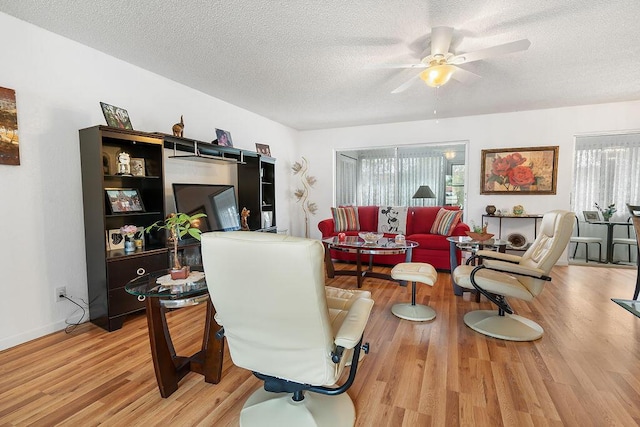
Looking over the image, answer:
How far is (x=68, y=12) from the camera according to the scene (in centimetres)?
223

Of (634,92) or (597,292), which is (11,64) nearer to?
(597,292)

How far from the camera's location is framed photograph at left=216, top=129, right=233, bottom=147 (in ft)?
13.2

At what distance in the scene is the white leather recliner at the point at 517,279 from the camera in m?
2.34

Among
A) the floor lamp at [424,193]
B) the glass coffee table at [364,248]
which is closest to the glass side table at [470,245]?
the glass coffee table at [364,248]

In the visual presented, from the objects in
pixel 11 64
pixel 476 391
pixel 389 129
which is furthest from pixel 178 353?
pixel 389 129

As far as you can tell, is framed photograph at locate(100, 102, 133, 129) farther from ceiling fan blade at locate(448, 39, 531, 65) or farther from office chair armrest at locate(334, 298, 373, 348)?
ceiling fan blade at locate(448, 39, 531, 65)

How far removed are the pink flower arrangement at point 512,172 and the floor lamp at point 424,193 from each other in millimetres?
1132

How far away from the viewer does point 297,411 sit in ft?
4.97

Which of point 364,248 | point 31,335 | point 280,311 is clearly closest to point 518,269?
point 364,248

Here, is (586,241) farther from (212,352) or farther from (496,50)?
(212,352)

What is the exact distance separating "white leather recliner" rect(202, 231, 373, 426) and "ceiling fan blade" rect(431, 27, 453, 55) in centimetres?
228

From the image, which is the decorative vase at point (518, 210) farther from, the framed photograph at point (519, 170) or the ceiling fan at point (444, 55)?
the ceiling fan at point (444, 55)

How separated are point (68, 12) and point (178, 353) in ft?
8.85

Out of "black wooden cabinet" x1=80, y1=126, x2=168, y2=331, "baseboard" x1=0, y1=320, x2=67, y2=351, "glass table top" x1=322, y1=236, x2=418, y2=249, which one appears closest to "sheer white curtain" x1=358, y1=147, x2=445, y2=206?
"glass table top" x1=322, y1=236, x2=418, y2=249
